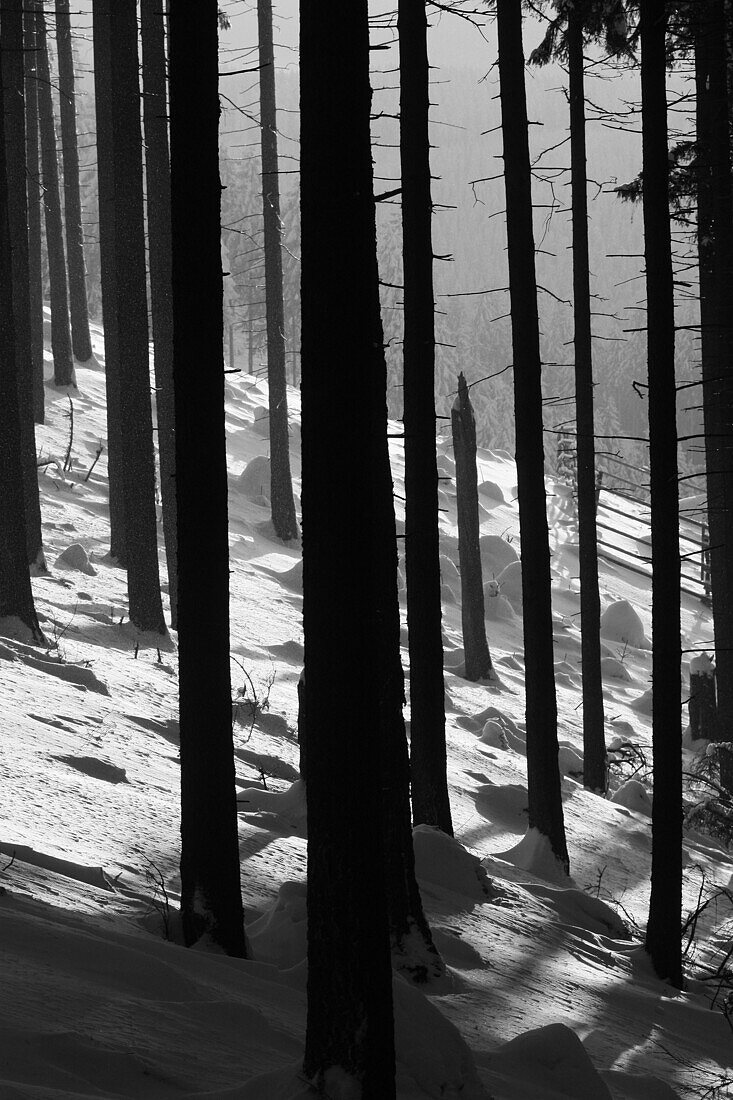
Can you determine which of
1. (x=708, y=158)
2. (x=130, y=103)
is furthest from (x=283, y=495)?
(x=708, y=158)

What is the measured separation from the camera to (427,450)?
27.3 feet

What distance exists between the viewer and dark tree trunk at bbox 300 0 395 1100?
3.06 metres

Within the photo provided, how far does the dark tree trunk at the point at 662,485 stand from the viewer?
7.33 m

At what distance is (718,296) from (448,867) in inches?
309

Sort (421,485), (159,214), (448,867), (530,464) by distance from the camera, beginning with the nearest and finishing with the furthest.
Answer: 1. (448,867)
2. (421,485)
3. (530,464)
4. (159,214)

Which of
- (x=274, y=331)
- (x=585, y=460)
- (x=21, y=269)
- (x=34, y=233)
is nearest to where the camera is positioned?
(x=21, y=269)

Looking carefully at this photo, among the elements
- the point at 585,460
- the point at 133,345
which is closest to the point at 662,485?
the point at 585,460

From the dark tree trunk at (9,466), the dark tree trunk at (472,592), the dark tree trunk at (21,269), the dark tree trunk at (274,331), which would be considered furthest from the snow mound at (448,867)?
the dark tree trunk at (274,331)

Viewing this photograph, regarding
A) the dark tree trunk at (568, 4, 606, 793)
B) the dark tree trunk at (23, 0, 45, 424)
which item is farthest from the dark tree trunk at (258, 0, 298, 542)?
the dark tree trunk at (568, 4, 606, 793)

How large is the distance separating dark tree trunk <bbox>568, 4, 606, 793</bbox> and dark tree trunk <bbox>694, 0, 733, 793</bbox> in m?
1.41

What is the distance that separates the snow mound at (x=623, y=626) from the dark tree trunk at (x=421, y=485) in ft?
44.3

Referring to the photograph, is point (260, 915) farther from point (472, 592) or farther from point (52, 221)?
point (52, 221)

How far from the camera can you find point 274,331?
19.7 m

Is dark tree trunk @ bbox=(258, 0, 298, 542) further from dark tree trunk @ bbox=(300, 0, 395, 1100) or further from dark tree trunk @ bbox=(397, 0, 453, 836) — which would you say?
dark tree trunk @ bbox=(300, 0, 395, 1100)
